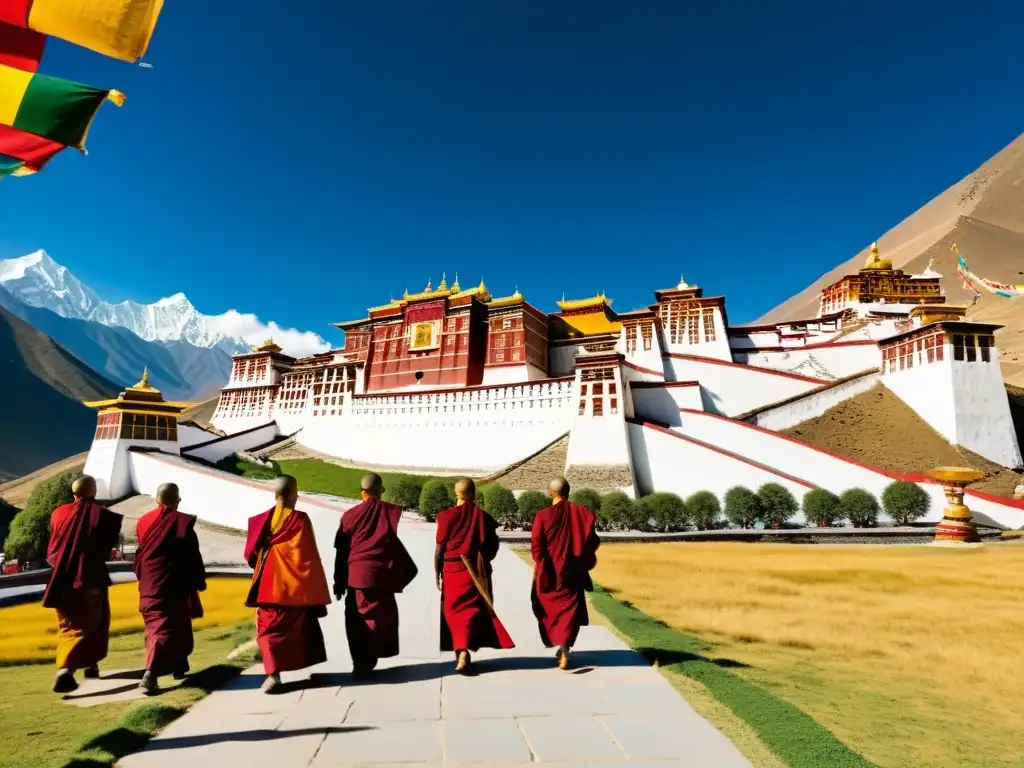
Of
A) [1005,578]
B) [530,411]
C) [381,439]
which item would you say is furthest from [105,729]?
[381,439]

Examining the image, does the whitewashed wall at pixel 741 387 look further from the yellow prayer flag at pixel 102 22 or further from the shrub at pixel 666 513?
the yellow prayer flag at pixel 102 22

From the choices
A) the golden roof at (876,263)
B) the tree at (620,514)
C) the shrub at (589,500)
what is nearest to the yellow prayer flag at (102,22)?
the shrub at (589,500)

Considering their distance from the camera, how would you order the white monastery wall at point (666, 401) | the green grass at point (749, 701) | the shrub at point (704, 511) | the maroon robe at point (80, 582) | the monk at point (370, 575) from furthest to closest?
the white monastery wall at point (666, 401), the shrub at point (704, 511), the monk at point (370, 575), the maroon robe at point (80, 582), the green grass at point (749, 701)

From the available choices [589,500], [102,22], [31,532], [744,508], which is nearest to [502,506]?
[589,500]

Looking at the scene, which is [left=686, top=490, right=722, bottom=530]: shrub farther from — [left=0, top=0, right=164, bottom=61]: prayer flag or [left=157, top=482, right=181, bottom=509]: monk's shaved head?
[left=0, top=0, right=164, bottom=61]: prayer flag

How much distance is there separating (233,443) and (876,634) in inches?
1388

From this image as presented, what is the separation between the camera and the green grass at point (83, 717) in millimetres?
2783

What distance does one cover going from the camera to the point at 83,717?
11.3 ft

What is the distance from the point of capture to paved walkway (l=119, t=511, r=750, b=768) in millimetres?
2783

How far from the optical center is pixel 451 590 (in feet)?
14.9

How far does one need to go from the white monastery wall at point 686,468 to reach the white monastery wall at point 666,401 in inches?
122

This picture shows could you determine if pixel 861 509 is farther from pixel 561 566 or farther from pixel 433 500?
pixel 561 566

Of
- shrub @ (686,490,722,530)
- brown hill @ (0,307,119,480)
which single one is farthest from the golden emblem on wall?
brown hill @ (0,307,119,480)

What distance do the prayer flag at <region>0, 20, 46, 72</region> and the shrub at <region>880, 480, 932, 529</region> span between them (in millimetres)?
21959
